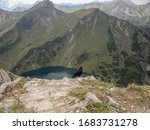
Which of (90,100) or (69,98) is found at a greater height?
(90,100)

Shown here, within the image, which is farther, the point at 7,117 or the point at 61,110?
the point at 61,110

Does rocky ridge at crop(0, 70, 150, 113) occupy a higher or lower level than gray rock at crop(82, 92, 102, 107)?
lower

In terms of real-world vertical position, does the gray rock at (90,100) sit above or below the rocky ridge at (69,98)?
above

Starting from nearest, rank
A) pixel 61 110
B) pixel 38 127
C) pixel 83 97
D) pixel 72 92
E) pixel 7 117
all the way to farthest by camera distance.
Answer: pixel 38 127 < pixel 7 117 < pixel 61 110 < pixel 83 97 < pixel 72 92

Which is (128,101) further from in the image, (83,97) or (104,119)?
(104,119)

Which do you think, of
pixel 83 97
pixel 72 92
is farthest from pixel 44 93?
pixel 83 97

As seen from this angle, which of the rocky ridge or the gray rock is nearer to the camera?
the gray rock

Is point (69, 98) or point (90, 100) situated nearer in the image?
point (90, 100)

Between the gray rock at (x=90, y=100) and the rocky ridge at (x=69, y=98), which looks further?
the rocky ridge at (x=69, y=98)
